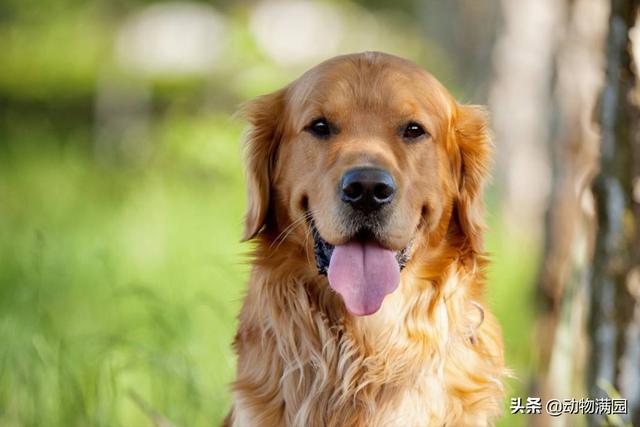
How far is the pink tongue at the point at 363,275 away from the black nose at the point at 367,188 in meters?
0.17

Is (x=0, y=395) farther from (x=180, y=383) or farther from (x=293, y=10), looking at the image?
(x=293, y=10)

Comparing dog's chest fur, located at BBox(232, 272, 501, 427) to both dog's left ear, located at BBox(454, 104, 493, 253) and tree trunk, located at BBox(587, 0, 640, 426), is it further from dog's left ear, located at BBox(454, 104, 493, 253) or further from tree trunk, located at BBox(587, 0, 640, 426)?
tree trunk, located at BBox(587, 0, 640, 426)

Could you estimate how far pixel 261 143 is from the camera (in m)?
4.51

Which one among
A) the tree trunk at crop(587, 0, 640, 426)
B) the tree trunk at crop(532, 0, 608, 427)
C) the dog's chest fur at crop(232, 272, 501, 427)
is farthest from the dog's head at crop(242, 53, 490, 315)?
the tree trunk at crop(532, 0, 608, 427)

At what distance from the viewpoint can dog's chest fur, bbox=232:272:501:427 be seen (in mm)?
4035

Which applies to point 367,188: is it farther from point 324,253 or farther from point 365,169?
point 324,253

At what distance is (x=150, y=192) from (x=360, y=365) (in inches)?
315

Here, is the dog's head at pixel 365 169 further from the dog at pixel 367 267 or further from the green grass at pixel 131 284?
the green grass at pixel 131 284

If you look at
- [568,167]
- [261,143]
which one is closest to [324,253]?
[261,143]

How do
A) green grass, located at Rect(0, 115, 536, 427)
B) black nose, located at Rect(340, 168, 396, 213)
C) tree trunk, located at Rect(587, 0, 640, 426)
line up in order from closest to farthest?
black nose, located at Rect(340, 168, 396, 213) < tree trunk, located at Rect(587, 0, 640, 426) < green grass, located at Rect(0, 115, 536, 427)

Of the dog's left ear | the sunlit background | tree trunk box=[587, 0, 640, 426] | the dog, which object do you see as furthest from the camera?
the sunlit background

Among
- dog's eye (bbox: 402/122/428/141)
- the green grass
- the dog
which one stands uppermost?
dog's eye (bbox: 402/122/428/141)

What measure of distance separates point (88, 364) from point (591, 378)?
255 cm

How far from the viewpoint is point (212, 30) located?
2756 centimetres
